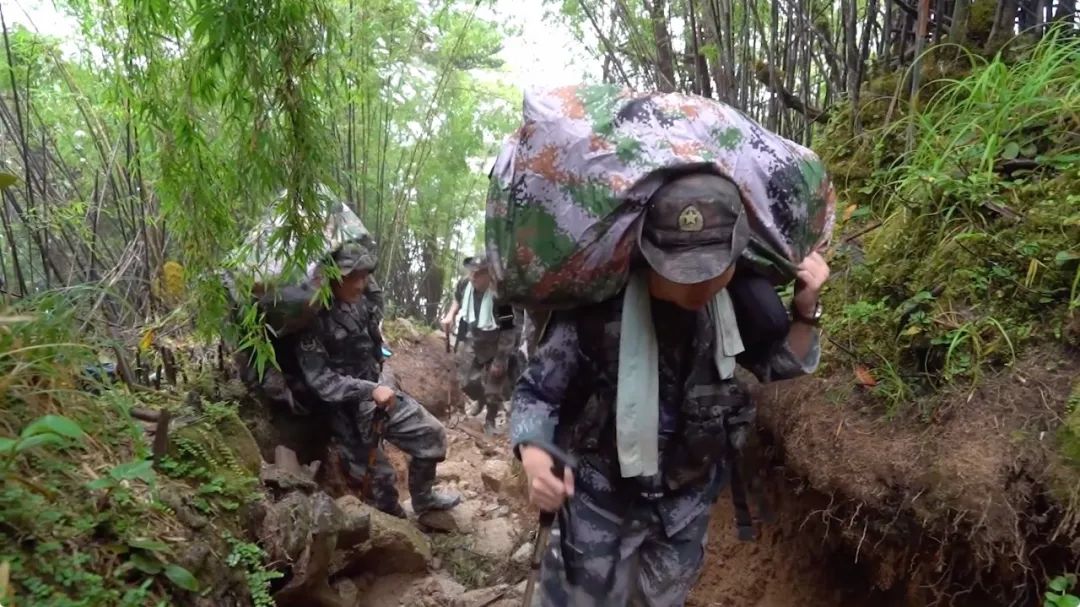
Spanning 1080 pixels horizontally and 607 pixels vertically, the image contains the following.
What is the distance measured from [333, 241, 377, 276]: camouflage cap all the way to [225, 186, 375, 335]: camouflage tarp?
40mm

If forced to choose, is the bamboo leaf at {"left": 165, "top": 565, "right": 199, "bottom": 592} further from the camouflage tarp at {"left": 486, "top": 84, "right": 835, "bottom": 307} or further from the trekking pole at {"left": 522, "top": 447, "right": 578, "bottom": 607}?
the camouflage tarp at {"left": 486, "top": 84, "right": 835, "bottom": 307}

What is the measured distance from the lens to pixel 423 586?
3.66 m

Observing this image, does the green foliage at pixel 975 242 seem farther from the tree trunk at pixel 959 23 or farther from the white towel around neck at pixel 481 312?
the white towel around neck at pixel 481 312

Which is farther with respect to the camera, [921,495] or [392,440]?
[392,440]

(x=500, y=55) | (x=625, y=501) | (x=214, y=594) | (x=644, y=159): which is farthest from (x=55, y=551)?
(x=500, y=55)

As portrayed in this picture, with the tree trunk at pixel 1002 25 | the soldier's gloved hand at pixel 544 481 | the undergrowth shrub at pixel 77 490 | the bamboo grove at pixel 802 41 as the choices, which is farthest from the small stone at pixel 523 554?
the tree trunk at pixel 1002 25

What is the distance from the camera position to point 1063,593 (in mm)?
2033

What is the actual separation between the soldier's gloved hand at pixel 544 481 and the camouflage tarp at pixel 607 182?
399mm

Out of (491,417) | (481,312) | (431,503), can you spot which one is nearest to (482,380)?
(491,417)

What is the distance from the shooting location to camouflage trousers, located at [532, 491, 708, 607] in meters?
2.26

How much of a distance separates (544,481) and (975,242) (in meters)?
2.03

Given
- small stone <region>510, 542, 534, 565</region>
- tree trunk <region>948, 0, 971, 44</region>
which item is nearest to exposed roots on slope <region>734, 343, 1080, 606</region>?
small stone <region>510, 542, 534, 565</region>

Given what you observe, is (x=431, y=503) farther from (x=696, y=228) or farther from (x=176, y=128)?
(x=696, y=228)

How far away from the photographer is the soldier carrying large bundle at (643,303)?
1.86 m
